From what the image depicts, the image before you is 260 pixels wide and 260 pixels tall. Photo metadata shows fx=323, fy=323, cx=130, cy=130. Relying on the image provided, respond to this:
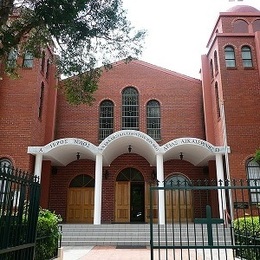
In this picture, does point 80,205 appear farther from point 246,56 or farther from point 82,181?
point 246,56

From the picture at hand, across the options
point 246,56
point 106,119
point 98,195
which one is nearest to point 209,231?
point 98,195

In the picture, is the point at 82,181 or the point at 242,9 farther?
the point at 242,9

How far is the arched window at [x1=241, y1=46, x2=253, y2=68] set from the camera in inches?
653

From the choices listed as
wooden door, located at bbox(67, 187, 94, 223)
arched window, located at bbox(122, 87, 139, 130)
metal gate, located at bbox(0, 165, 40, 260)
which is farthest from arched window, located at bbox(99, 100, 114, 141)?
metal gate, located at bbox(0, 165, 40, 260)

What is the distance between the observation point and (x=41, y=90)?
55.7 ft

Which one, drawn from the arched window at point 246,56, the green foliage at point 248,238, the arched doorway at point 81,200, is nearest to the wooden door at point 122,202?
the arched doorway at point 81,200

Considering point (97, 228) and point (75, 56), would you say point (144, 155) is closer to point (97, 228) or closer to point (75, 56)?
point (97, 228)

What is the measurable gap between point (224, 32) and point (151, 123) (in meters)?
6.34

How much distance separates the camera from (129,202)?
690 inches

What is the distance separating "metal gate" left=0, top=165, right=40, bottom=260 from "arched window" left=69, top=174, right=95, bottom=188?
12.5 meters

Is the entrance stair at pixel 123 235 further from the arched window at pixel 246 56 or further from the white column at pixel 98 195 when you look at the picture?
the arched window at pixel 246 56

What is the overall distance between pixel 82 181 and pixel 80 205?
129cm

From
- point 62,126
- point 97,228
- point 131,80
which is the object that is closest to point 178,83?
point 131,80

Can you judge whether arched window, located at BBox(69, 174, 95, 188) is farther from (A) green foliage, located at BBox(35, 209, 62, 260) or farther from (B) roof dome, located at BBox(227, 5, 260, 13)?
(B) roof dome, located at BBox(227, 5, 260, 13)
